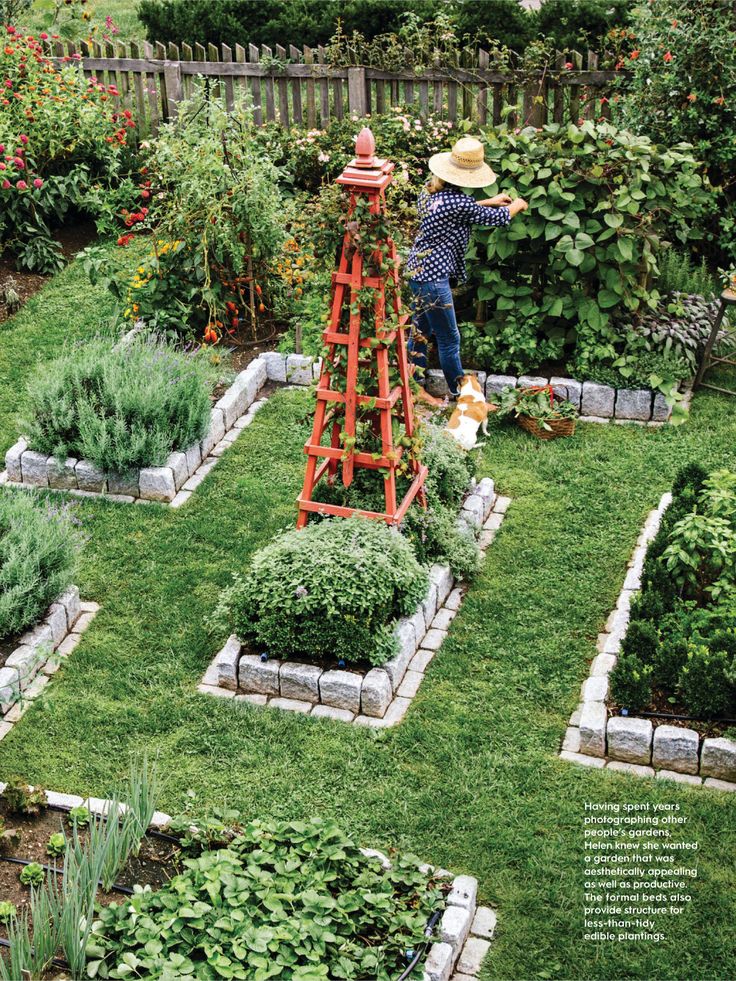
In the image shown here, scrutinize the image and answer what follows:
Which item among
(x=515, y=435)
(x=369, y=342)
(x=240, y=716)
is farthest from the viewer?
(x=515, y=435)

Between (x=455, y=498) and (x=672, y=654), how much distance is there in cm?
204

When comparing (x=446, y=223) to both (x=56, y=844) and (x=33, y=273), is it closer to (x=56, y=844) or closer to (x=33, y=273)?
(x=33, y=273)

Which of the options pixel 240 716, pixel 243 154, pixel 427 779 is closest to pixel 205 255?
pixel 243 154

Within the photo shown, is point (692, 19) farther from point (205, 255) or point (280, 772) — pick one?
point (280, 772)

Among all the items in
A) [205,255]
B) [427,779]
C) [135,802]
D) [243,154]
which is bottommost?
[427,779]

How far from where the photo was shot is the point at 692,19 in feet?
33.2

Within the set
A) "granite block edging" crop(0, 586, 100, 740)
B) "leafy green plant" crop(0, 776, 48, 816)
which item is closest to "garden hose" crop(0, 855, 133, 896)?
"leafy green plant" crop(0, 776, 48, 816)

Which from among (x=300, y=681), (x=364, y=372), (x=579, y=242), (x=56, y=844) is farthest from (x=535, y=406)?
(x=56, y=844)

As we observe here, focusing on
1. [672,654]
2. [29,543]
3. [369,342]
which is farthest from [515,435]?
[29,543]

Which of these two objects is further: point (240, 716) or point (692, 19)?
point (692, 19)

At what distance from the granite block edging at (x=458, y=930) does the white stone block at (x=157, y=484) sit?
2984 mm

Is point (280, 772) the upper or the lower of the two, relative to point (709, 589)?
lower

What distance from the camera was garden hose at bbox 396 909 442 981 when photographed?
4.41 meters

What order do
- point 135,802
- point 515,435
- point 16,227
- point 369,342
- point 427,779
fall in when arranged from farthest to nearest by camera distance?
point 16,227, point 515,435, point 369,342, point 427,779, point 135,802
